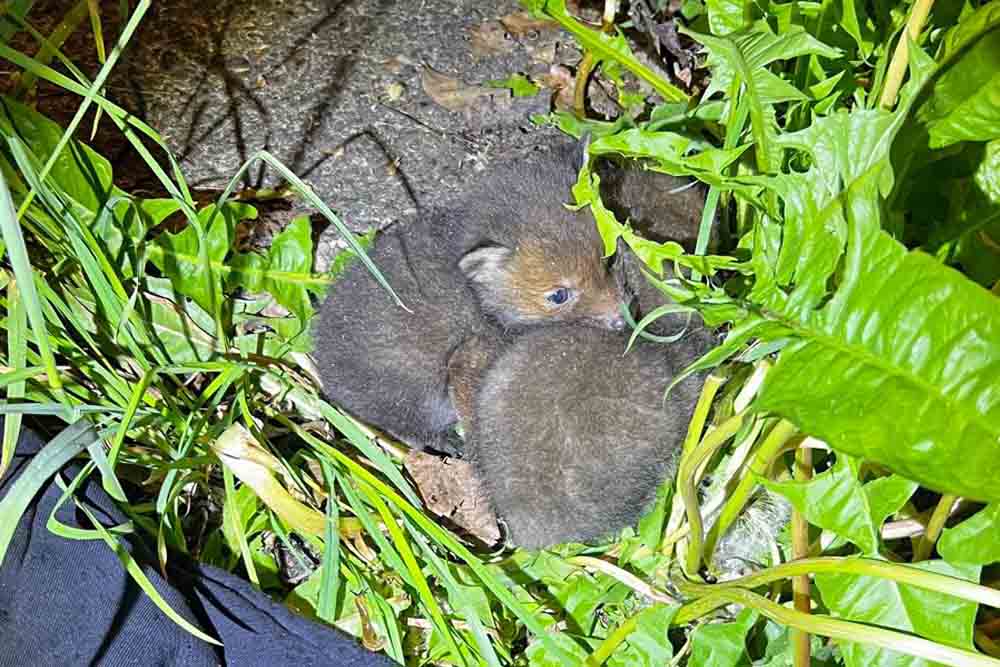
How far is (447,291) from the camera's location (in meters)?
2.04

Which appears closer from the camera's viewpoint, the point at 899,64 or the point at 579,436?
the point at 899,64

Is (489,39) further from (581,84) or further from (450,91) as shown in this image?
(581,84)

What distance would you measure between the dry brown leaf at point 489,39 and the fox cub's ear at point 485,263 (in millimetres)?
876

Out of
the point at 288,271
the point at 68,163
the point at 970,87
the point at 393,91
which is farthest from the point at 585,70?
the point at 970,87

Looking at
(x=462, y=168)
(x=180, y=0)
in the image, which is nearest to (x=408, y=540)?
(x=462, y=168)

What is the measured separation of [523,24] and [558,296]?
973 millimetres

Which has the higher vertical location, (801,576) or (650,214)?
(650,214)

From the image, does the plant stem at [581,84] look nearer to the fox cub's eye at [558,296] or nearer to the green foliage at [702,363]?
the green foliage at [702,363]

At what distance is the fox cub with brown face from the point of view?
79.4 inches

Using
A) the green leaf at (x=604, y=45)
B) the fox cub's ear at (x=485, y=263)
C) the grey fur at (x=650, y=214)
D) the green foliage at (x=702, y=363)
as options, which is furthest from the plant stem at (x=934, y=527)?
the green leaf at (x=604, y=45)

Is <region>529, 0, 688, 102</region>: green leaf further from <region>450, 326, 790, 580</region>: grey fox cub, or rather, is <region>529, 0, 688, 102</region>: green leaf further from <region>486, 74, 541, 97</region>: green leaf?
<region>450, 326, 790, 580</region>: grey fox cub

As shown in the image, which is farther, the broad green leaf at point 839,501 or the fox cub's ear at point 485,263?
the fox cub's ear at point 485,263

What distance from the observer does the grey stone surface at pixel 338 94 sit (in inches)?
96.6

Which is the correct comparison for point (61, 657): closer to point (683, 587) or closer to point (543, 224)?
point (683, 587)
